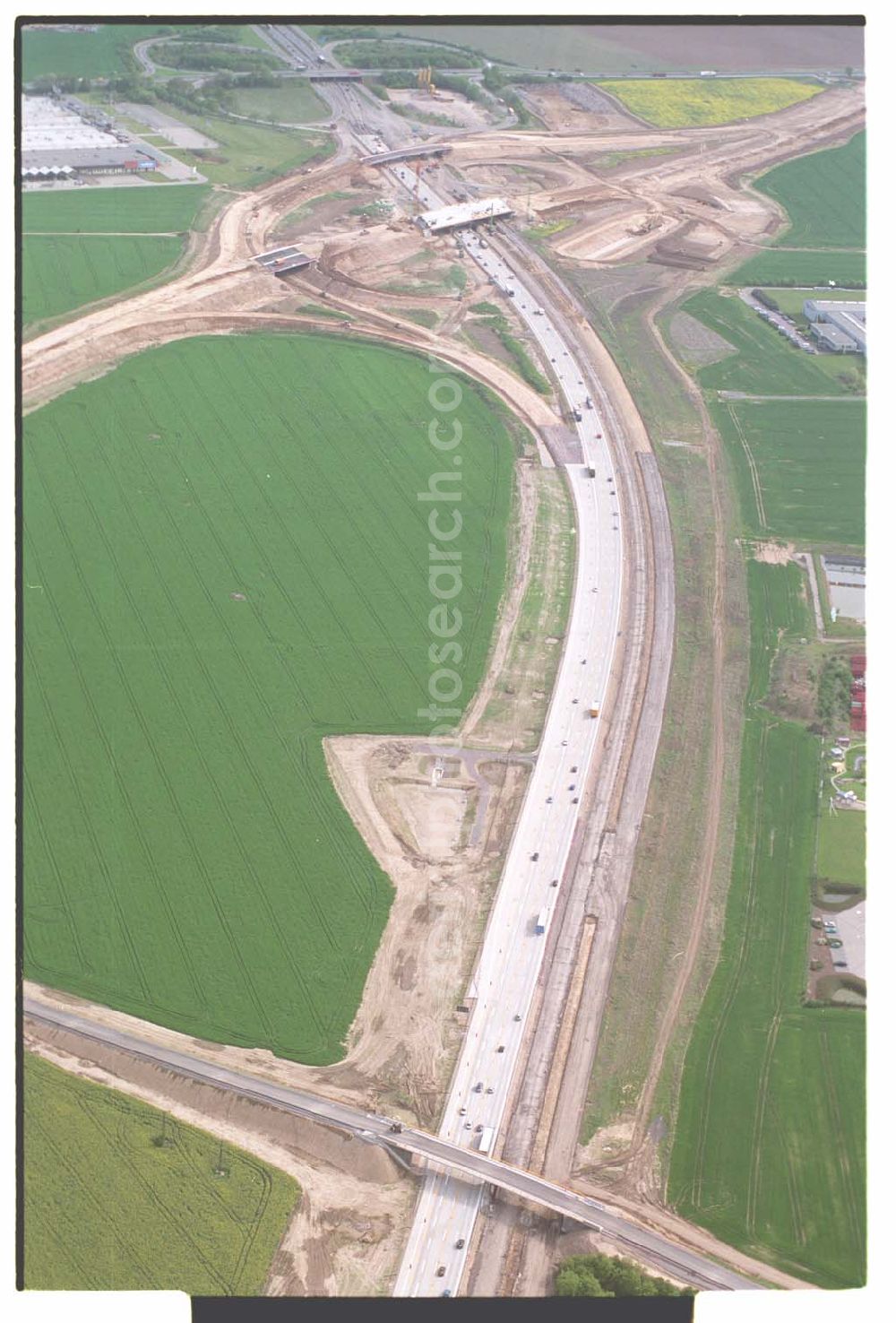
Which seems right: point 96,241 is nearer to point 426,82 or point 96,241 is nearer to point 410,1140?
point 426,82

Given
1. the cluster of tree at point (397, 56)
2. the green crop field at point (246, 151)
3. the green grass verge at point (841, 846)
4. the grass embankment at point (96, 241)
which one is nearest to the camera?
the green grass verge at point (841, 846)

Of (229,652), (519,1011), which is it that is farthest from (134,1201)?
(229,652)

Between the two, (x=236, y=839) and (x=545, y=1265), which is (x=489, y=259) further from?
(x=545, y=1265)

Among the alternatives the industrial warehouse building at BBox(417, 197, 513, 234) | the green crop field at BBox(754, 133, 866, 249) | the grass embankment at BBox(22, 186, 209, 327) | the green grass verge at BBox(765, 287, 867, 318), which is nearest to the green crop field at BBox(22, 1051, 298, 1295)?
the grass embankment at BBox(22, 186, 209, 327)

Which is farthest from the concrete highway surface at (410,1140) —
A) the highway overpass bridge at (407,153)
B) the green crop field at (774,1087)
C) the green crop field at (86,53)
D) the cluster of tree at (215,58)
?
the cluster of tree at (215,58)

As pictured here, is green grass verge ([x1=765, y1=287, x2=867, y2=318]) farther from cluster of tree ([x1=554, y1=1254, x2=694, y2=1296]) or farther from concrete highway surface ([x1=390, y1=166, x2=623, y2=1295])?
cluster of tree ([x1=554, y1=1254, x2=694, y2=1296])

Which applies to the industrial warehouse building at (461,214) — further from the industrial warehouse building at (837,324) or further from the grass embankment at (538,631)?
the grass embankment at (538,631)
